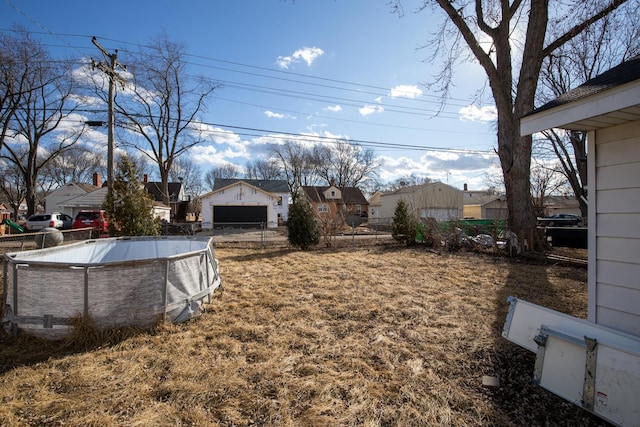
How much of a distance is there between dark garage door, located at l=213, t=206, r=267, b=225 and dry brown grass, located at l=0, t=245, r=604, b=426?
21558mm

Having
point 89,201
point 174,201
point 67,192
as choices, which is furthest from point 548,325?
point 67,192

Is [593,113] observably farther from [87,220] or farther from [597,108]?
[87,220]

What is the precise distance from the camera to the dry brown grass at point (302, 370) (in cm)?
223

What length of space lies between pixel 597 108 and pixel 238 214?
83.8 ft

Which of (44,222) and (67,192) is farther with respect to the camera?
(67,192)

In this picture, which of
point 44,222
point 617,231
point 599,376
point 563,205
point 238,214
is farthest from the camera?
point 563,205

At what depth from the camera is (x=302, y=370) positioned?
2.87 metres

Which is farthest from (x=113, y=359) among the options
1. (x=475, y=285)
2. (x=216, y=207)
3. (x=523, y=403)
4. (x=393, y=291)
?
(x=216, y=207)

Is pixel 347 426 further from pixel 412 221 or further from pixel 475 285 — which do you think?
pixel 412 221

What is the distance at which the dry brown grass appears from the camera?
2229mm

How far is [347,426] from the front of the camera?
211 centimetres

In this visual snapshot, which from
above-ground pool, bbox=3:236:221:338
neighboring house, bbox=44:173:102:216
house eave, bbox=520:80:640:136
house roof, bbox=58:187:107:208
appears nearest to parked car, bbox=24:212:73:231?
house roof, bbox=58:187:107:208

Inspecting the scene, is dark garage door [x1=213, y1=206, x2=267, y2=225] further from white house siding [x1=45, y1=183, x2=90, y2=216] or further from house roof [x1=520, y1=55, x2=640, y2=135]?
house roof [x1=520, y1=55, x2=640, y2=135]

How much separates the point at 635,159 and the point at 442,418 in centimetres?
255
